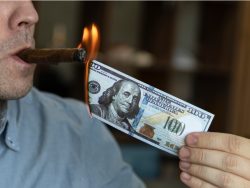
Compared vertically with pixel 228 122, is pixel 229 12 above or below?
above

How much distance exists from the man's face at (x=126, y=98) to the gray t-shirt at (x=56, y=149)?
0.98ft

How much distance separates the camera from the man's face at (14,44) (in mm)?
1036

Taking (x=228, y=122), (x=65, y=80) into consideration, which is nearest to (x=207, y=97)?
(x=228, y=122)

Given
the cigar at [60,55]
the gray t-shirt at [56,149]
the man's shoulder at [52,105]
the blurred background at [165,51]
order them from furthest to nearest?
the blurred background at [165,51] → the man's shoulder at [52,105] → the gray t-shirt at [56,149] → the cigar at [60,55]

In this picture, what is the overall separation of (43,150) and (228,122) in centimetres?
176

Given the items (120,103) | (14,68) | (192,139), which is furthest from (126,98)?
(14,68)

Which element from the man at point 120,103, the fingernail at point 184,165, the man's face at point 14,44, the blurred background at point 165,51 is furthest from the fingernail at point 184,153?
the blurred background at point 165,51

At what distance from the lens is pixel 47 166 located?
46.1 inches

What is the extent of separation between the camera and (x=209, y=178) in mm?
891

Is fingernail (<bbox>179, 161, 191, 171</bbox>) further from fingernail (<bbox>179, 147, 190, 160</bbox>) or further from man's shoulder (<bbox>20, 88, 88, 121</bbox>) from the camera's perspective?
man's shoulder (<bbox>20, 88, 88, 121</bbox>)

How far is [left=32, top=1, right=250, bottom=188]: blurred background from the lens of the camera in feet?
8.26

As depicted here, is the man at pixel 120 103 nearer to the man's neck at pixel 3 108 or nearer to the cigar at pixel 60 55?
the cigar at pixel 60 55

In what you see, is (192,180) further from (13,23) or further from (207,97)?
(207,97)

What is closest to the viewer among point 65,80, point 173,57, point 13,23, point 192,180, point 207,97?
point 192,180
